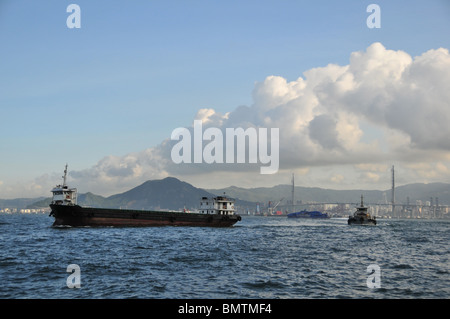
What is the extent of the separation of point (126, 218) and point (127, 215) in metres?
0.71

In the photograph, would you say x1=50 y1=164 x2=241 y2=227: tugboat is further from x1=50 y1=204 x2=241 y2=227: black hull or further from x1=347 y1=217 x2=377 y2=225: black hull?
x1=347 y1=217 x2=377 y2=225: black hull

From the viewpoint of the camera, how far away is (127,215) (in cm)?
8775

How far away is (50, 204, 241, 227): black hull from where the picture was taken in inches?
3120

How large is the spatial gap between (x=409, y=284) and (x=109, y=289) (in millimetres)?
19767

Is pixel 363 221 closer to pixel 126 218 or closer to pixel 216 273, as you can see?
pixel 126 218

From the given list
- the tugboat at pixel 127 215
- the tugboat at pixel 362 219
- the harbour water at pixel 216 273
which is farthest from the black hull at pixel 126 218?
the tugboat at pixel 362 219

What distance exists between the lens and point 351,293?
2345cm

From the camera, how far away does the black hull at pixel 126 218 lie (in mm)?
79250

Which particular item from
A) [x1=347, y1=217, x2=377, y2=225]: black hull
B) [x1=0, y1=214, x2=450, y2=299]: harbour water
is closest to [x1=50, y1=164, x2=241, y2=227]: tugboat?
[x1=0, y1=214, x2=450, y2=299]: harbour water

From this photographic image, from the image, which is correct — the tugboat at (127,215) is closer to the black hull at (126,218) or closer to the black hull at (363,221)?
the black hull at (126,218)

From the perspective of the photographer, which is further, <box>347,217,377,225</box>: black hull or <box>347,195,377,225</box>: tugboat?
<box>347,195,377,225</box>: tugboat

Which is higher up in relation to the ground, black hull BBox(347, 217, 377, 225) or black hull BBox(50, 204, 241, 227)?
black hull BBox(50, 204, 241, 227)
